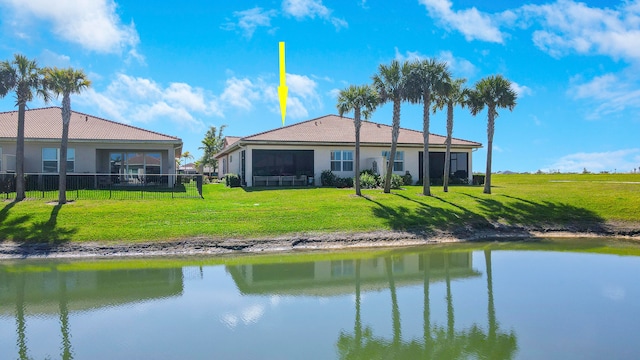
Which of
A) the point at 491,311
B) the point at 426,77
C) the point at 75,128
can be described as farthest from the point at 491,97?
the point at 75,128

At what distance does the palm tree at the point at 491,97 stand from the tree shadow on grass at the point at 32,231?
74.2ft

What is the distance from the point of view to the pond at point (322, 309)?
7.89 metres

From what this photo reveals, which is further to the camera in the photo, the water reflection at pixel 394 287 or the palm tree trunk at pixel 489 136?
the palm tree trunk at pixel 489 136

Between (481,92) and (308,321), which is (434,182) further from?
(308,321)

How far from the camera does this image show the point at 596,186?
31.5m

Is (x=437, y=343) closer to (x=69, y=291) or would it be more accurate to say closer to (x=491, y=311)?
(x=491, y=311)

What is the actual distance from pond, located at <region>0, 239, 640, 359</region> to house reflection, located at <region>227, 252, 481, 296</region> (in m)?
0.06

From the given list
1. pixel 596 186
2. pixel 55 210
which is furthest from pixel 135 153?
pixel 596 186

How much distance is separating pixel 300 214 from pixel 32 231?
430 inches

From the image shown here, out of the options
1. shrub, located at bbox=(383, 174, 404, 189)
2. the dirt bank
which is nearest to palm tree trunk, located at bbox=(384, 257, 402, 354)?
the dirt bank

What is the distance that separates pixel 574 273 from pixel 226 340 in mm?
10753

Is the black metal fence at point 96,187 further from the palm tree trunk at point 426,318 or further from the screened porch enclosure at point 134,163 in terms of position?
the palm tree trunk at point 426,318

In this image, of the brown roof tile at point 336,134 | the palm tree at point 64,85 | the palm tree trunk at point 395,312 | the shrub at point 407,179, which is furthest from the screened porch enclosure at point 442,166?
the palm tree at point 64,85

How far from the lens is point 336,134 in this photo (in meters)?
33.2
